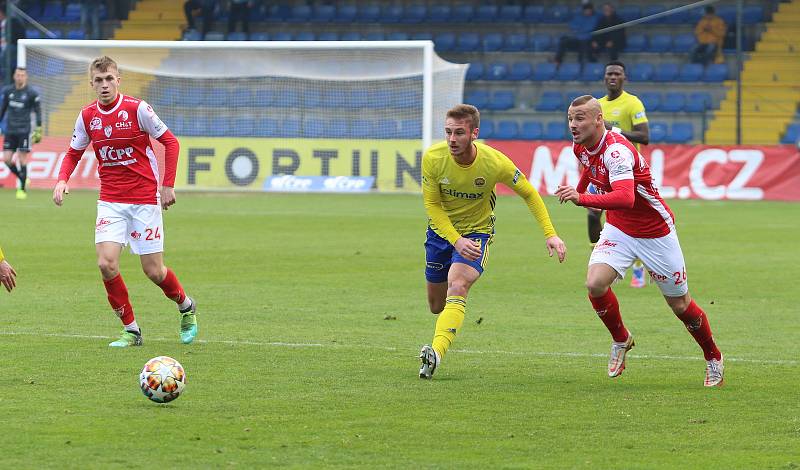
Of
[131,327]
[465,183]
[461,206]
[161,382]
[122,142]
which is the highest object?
[122,142]

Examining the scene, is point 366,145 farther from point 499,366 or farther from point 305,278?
point 499,366

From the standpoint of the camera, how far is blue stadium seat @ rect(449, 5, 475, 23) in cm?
3881

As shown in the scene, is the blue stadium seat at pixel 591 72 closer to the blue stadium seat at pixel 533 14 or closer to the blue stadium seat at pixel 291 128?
the blue stadium seat at pixel 533 14

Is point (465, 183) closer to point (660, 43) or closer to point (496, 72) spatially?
point (496, 72)

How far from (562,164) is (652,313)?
1692 cm

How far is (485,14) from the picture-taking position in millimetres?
38812

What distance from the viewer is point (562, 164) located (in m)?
29.6

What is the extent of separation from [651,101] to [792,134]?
12.6ft

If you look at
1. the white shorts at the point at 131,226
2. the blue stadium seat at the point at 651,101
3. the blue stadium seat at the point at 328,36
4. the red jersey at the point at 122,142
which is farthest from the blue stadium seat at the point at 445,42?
the white shorts at the point at 131,226

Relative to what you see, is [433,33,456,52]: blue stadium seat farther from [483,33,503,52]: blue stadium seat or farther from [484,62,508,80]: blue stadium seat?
[484,62,508,80]: blue stadium seat

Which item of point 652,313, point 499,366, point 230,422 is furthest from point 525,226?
point 230,422

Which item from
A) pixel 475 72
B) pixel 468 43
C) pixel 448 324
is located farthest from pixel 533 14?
pixel 448 324

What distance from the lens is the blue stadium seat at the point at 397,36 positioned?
38.1m

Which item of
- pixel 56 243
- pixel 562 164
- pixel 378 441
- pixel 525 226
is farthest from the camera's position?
pixel 562 164
